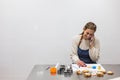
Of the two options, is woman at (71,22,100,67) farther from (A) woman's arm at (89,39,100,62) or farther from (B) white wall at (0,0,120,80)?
(B) white wall at (0,0,120,80)

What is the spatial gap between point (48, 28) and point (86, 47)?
3.25ft

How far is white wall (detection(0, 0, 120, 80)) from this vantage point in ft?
12.3

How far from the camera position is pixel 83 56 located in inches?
120

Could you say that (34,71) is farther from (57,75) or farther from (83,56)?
(83,56)

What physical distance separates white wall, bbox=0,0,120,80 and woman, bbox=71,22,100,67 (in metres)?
0.74

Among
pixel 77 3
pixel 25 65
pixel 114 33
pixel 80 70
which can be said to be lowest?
pixel 25 65

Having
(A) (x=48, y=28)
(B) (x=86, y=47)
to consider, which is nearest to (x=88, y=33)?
(B) (x=86, y=47)

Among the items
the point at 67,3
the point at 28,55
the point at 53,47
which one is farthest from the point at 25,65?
the point at 67,3

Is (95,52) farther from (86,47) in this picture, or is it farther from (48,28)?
(48,28)

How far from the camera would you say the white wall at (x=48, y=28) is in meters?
3.75

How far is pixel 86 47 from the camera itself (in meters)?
3.06

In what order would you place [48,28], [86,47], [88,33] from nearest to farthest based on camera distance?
[88,33] < [86,47] < [48,28]

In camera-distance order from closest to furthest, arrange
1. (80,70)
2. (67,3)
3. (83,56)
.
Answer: (80,70) < (83,56) < (67,3)

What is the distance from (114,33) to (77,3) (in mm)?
854
